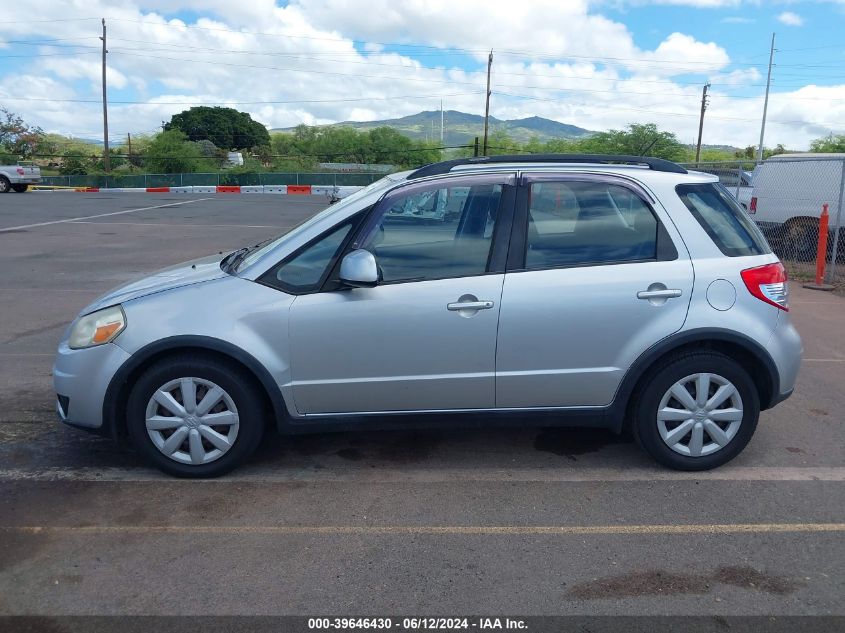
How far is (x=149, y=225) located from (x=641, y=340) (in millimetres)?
18568

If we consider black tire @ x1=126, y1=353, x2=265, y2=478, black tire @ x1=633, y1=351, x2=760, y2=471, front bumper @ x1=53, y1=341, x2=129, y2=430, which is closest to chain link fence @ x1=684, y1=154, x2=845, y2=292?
black tire @ x1=633, y1=351, x2=760, y2=471

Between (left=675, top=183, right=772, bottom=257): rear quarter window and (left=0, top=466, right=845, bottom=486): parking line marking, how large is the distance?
132 cm

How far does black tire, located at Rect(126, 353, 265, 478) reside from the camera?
4.14 meters

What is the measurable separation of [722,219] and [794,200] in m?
10.6

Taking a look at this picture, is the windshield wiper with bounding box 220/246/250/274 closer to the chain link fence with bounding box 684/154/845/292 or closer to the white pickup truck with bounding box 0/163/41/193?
the chain link fence with bounding box 684/154/845/292

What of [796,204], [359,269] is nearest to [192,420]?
[359,269]

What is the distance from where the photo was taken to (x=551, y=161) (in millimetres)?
4602

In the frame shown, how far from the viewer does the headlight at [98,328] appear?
13.7 ft

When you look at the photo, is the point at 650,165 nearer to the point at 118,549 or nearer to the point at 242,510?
the point at 242,510

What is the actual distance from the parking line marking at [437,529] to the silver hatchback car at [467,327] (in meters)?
0.57

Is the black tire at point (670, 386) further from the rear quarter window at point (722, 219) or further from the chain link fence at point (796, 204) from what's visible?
the chain link fence at point (796, 204)

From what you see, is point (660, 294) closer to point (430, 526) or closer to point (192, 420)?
point (430, 526)

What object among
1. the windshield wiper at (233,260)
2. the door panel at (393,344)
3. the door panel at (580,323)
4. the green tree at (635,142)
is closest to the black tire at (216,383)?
the door panel at (393,344)

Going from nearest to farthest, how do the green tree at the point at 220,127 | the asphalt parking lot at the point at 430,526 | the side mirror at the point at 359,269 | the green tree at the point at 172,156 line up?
the asphalt parking lot at the point at 430,526 → the side mirror at the point at 359,269 → the green tree at the point at 172,156 → the green tree at the point at 220,127
